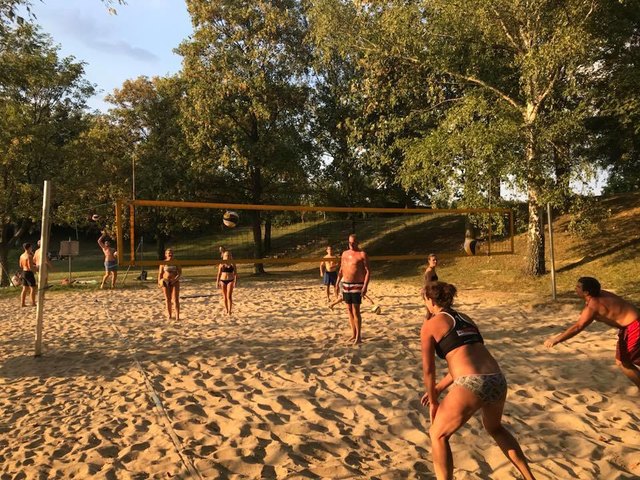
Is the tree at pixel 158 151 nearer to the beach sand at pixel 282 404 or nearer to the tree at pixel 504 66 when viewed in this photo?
the tree at pixel 504 66

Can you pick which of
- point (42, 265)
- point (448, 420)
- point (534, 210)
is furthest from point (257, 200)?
point (448, 420)

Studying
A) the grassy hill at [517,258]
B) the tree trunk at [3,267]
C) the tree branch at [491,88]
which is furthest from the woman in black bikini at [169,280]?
the tree trunk at [3,267]

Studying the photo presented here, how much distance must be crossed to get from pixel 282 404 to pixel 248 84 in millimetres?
14858

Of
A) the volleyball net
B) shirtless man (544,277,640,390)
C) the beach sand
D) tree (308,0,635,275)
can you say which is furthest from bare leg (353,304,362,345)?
the volleyball net

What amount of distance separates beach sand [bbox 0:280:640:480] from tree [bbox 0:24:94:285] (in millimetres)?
10464

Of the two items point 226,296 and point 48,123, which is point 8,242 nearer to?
point 48,123

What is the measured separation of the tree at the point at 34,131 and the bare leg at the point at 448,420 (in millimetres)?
15629

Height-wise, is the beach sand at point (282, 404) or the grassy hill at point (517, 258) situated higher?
the grassy hill at point (517, 258)

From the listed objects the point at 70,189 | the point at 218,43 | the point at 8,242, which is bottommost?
the point at 8,242

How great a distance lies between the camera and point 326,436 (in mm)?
3615

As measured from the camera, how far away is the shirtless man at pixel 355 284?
6.46 m

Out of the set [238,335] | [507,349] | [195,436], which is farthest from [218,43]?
[195,436]

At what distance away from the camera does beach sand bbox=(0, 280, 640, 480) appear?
10.5ft

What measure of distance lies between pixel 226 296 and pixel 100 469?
19.4 feet
